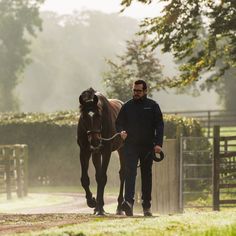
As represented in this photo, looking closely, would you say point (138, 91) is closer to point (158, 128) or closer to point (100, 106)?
point (158, 128)

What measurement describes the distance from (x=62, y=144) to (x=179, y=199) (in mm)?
11892

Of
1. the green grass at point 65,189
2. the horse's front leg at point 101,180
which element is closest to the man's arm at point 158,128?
the horse's front leg at point 101,180

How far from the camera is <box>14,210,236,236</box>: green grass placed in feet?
28.8

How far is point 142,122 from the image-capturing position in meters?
12.3

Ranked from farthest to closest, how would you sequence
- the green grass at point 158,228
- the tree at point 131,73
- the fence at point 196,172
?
the tree at point 131,73
the fence at point 196,172
the green grass at point 158,228

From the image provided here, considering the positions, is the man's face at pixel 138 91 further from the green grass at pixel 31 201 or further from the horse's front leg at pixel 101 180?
the green grass at pixel 31 201

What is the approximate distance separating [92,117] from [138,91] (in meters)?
0.81

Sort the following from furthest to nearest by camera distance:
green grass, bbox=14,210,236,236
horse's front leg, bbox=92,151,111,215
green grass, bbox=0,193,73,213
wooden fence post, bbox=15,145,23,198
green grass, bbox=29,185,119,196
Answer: green grass, bbox=29,185,119,196
wooden fence post, bbox=15,145,23,198
green grass, bbox=0,193,73,213
horse's front leg, bbox=92,151,111,215
green grass, bbox=14,210,236,236

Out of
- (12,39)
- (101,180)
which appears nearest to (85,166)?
(101,180)

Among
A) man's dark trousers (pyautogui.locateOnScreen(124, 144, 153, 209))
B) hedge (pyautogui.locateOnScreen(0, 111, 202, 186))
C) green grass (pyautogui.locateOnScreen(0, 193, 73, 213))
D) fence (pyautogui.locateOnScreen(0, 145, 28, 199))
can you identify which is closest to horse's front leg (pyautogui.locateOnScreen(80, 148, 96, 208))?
man's dark trousers (pyautogui.locateOnScreen(124, 144, 153, 209))

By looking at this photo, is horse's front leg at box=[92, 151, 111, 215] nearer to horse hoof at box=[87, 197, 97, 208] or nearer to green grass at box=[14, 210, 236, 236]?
horse hoof at box=[87, 197, 97, 208]

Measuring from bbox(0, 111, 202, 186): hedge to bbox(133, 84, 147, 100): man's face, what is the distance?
2023 centimetres

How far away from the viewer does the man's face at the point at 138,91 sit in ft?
39.8

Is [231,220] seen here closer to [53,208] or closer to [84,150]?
[84,150]
